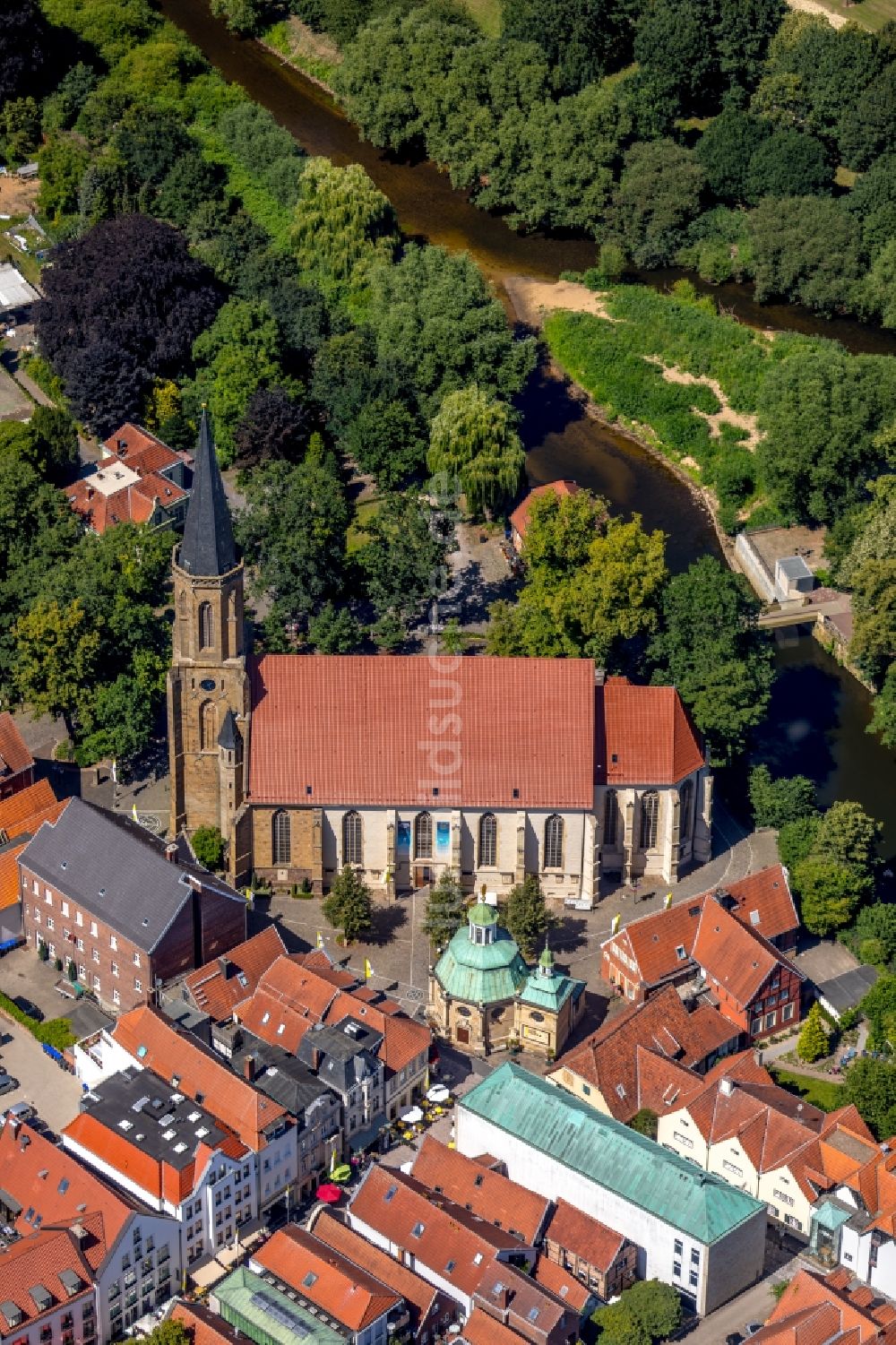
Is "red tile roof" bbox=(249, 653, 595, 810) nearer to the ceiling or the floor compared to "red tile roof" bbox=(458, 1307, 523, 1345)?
nearer to the ceiling

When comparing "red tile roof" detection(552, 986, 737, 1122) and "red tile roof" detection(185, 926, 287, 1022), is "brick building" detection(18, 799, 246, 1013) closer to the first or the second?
"red tile roof" detection(185, 926, 287, 1022)

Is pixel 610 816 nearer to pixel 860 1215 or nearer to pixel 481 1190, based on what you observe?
pixel 481 1190

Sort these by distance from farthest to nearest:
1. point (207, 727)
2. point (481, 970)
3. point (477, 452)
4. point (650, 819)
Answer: point (477, 452) → point (650, 819) → point (207, 727) → point (481, 970)

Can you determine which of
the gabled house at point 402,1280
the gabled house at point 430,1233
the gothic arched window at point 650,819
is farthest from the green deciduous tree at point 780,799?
the gabled house at point 402,1280

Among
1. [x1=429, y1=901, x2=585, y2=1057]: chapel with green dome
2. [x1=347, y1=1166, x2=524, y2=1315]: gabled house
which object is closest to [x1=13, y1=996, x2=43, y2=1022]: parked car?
[x1=429, y1=901, x2=585, y2=1057]: chapel with green dome

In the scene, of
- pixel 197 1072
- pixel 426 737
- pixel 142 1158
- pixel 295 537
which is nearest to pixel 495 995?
pixel 426 737

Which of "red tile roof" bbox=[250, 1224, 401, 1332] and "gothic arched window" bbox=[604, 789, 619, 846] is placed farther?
"gothic arched window" bbox=[604, 789, 619, 846]
